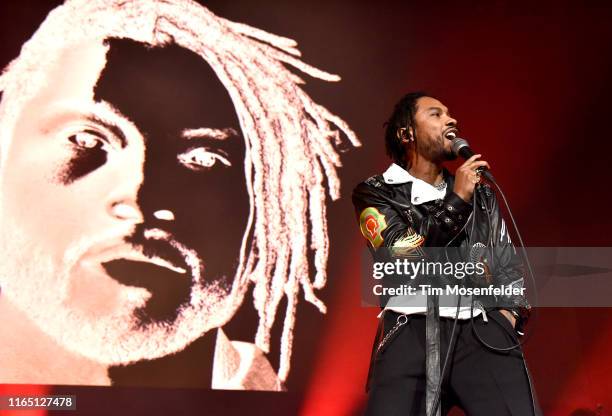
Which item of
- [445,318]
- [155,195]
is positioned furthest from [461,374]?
[155,195]

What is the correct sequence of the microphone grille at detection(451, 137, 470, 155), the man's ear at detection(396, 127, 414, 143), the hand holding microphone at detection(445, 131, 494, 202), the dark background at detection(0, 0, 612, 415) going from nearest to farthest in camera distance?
the hand holding microphone at detection(445, 131, 494, 202)
the microphone grille at detection(451, 137, 470, 155)
the man's ear at detection(396, 127, 414, 143)
the dark background at detection(0, 0, 612, 415)

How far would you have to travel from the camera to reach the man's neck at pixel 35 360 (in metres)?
3.50

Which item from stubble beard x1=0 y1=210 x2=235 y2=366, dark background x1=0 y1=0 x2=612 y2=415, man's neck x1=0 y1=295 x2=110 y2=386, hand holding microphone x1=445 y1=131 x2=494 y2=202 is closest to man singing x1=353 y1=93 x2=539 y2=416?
hand holding microphone x1=445 y1=131 x2=494 y2=202

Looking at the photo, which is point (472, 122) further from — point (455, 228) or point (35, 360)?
point (35, 360)

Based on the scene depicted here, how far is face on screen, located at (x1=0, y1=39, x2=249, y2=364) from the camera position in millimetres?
3529

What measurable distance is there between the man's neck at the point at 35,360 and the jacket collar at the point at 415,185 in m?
1.88

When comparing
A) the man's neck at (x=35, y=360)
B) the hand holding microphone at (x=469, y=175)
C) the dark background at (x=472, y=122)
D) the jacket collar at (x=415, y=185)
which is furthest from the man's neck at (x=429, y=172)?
the man's neck at (x=35, y=360)

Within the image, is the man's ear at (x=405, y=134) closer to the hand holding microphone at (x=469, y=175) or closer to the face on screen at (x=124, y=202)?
the hand holding microphone at (x=469, y=175)

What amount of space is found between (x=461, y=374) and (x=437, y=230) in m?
0.39

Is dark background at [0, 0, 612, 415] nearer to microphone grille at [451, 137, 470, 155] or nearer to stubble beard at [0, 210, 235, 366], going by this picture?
stubble beard at [0, 210, 235, 366]

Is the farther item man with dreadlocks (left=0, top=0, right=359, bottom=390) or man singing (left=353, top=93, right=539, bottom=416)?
man with dreadlocks (left=0, top=0, right=359, bottom=390)

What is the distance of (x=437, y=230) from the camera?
6.71ft

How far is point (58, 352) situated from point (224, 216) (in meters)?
1.00

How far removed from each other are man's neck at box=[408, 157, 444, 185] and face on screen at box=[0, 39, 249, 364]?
1441mm
